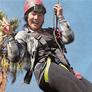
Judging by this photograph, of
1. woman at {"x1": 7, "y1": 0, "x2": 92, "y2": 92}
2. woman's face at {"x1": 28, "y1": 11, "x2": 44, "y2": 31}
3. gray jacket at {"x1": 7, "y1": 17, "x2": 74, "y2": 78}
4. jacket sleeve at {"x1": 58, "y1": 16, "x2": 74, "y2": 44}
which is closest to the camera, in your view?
woman at {"x1": 7, "y1": 0, "x2": 92, "y2": 92}

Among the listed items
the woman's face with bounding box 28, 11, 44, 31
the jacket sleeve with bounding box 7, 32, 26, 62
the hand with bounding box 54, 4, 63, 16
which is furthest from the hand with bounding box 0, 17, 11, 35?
the hand with bounding box 54, 4, 63, 16

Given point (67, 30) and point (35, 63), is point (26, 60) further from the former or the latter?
point (67, 30)

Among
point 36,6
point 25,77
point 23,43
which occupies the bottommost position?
point 25,77

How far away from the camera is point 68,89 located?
24.2 ft

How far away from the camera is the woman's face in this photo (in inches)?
317

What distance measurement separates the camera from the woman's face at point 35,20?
26.4 feet

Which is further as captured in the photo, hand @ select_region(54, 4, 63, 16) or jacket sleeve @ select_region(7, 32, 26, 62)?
hand @ select_region(54, 4, 63, 16)

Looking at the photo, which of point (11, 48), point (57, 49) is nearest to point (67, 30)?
point (57, 49)

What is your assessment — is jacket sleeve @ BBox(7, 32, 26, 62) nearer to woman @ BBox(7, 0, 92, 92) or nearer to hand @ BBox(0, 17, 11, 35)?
woman @ BBox(7, 0, 92, 92)

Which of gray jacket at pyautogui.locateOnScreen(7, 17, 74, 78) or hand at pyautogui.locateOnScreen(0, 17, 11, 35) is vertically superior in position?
hand at pyautogui.locateOnScreen(0, 17, 11, 35)

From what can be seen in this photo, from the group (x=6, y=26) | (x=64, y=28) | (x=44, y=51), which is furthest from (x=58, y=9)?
(x=6, y=26)

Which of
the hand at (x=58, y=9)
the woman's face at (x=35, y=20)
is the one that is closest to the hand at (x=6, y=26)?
the woman's face at (x=35, y=20)

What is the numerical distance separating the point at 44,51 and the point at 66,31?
0.44 metres

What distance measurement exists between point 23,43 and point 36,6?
1.92 feet
